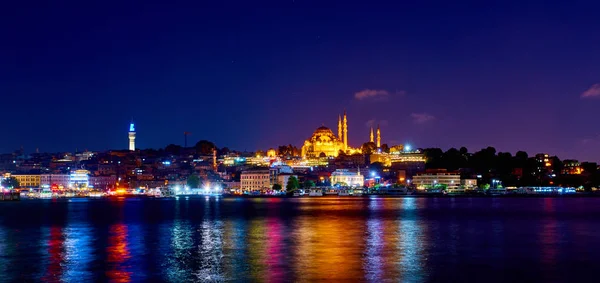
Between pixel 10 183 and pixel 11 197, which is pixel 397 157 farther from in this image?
pixel 11 197

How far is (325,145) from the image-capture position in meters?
172

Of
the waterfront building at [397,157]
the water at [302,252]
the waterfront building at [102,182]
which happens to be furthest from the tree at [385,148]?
the water at [302,252]

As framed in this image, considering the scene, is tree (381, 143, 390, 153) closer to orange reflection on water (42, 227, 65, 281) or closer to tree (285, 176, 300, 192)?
tree (285, 176, 300, 192)

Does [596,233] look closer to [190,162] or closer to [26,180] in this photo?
[26,180]

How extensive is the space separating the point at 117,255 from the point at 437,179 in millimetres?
105156

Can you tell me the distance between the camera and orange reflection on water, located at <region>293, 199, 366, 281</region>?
2019 cm

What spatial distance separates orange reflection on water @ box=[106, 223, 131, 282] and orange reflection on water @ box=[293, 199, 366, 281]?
478 cm

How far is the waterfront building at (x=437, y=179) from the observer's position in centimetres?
12419

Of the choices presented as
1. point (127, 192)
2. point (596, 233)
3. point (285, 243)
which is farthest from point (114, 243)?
point (127, 192)

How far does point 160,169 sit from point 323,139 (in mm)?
38030

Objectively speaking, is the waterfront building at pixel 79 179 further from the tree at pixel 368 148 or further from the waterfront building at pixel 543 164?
the waterfront building at pixel 543 164

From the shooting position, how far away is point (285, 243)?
1137 inches

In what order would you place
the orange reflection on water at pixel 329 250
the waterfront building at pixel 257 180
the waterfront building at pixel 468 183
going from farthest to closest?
the waterfront building at pixel 257 180 < the waterfront building at pixel 468 183 < the orange reflection on water at pixel 329 250

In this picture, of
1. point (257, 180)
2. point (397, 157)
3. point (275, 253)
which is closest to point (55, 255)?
point (275, 253)
